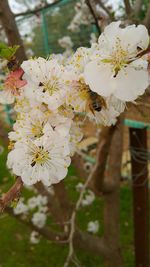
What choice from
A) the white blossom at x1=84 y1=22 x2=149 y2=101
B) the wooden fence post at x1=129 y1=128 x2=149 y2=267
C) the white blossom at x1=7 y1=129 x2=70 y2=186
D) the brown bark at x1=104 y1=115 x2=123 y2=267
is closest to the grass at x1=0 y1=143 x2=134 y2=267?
the wooden fence post at x1=129 y1=128 x2=149 y2=267

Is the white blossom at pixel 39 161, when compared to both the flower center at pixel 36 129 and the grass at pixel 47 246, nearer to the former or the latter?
the flower center at pixel 36 129

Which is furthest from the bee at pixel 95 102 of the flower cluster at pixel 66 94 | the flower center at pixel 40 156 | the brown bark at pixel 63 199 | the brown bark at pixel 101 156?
the brown bark at pixel 63 199

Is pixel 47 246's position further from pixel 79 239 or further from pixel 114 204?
pixel 79 239

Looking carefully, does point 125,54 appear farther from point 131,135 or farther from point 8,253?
point 8,253

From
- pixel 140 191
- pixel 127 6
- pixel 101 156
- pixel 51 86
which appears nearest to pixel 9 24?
pixel 127 6

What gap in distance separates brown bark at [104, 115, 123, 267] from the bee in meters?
1.29

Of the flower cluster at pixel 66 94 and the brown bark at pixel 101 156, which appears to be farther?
the brown bark at pixel 101 156

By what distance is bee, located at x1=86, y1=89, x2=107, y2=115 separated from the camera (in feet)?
2.33

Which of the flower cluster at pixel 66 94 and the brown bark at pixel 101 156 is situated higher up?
the flower cluster at pixel 66 94

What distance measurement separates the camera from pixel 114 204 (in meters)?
2.12

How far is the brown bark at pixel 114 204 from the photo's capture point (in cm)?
205

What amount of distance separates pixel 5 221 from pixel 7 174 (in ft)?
4.49

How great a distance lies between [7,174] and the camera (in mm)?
5297

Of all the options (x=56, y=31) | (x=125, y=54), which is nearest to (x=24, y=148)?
(x=125, y=54)
